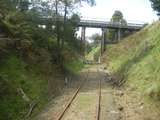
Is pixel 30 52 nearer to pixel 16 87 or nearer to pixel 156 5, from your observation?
pixel 16 87

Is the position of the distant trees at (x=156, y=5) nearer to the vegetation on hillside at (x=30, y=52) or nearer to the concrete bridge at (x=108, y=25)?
the vegetation on hillside at (x=30, y=52)

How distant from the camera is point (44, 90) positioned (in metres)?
21.6

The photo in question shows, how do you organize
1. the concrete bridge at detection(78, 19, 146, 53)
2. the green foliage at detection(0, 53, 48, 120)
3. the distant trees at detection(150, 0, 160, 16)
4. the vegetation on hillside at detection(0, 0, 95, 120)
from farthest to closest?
the concrete bridge at detection(78, 19, 146, 53) < the distant trees at detection(150, 0, 160, 16) < the vegetation on hillside at detection(0, 0, 95, 120) < the green foliage at detection(0, 53, 48, 120)

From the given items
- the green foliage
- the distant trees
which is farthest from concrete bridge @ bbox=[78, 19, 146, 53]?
the green foliage

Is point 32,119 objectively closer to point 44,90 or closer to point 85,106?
point 85,106

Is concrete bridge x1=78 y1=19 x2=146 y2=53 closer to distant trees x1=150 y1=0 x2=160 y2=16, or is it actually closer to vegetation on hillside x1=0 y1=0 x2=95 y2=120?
distant trees x1=150 y1=0 x2=160 y2=16

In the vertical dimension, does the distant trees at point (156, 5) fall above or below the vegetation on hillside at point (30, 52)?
above

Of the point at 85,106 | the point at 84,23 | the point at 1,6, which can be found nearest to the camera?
the point at 85,106

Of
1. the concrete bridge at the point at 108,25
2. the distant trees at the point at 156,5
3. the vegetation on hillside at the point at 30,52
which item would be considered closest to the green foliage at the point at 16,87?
the vegetation on hillside at the point at 30,52

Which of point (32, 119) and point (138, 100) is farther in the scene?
point (138, 100)

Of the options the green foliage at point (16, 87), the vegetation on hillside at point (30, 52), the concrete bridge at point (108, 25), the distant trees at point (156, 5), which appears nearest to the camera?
the green foliage at point (16, 87)

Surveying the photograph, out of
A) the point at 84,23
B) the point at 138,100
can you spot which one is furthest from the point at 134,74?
the point at 84,23

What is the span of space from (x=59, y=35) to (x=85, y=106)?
1768 centimetres

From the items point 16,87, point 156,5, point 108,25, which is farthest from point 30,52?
point 108,25
